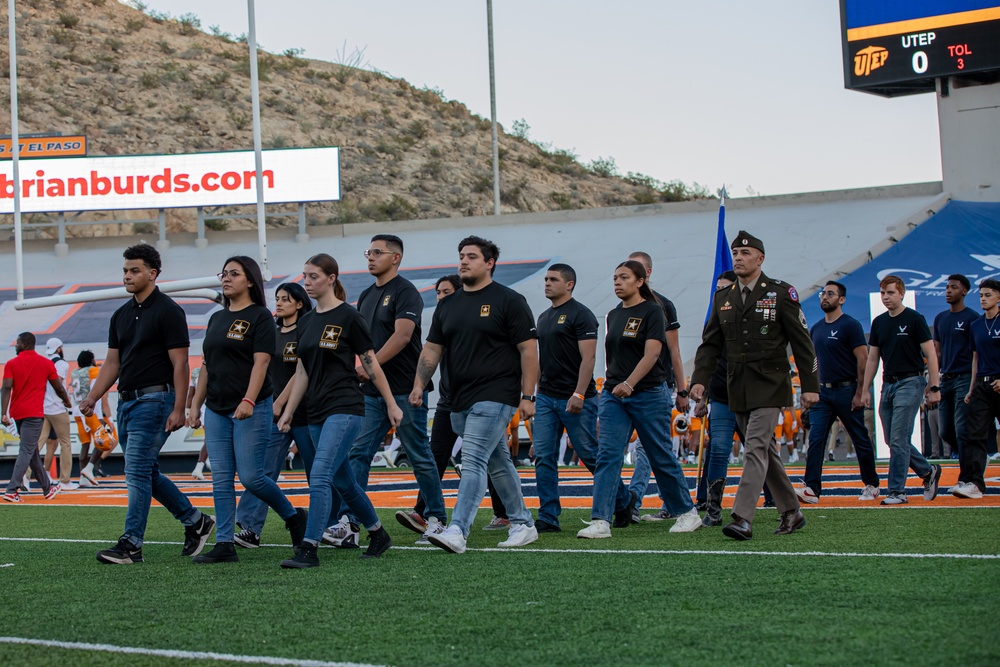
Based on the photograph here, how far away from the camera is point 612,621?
4863 millimetres

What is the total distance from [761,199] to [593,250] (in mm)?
4381

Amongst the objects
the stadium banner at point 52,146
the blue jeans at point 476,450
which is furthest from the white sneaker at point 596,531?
the stadium banner at point 52,146

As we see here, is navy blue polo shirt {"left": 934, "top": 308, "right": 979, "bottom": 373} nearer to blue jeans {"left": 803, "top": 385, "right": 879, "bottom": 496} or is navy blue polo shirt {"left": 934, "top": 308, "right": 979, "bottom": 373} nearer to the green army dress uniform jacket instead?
blue jeans {"left": 803, "top": 385, "right": 879, "bottom": 496}

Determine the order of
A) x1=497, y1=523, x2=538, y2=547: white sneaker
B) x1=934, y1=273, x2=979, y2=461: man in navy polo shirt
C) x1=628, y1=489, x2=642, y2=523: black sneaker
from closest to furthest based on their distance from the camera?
x1=497, y1=523, x2=538, y2=547: white sneaker → x1=628, y1=489, x2=642, y2=523: black sneaker → x1=934, y1=273, x2=979, y2=461: man in navy polo shirt

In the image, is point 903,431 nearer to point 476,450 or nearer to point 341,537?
point 476,450

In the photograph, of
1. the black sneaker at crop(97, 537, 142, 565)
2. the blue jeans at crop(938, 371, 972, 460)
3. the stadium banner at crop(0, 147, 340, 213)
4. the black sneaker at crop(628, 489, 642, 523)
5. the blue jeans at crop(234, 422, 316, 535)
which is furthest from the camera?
the stadium banner at crop(0, 147, 340, 213)

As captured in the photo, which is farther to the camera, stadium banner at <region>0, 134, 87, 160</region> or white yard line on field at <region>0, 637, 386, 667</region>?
stadium banner at <region>0, 134, 87, 160</region>

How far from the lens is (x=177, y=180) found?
33.6m

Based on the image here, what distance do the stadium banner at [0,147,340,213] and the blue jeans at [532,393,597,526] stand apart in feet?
80.6

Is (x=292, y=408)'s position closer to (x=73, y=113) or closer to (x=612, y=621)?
(x=612, y=621)

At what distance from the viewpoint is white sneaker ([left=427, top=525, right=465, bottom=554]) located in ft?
23.7

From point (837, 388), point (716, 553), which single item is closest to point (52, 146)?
point (837, 388)

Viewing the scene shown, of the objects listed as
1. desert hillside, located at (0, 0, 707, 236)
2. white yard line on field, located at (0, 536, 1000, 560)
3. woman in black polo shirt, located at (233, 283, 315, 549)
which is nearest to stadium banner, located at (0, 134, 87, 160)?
desert hillside, located at (0, 0, 707, 236)

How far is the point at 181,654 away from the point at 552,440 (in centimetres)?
494
